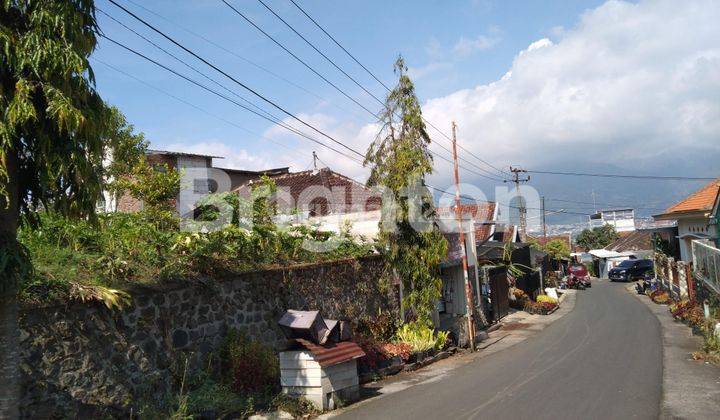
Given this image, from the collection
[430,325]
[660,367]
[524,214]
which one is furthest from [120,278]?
[524,214]

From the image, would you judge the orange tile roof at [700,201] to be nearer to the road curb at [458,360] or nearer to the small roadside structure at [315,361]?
the road curb at [458,360]

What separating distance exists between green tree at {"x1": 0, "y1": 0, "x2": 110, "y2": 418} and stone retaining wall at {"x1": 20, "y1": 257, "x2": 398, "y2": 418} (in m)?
2.31

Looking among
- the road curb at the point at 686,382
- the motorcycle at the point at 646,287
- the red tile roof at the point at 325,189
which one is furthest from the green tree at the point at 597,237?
the road curb at the point at 686,382

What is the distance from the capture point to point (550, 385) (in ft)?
36.7

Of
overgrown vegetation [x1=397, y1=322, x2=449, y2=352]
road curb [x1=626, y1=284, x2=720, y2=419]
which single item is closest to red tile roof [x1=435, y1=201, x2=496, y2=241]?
road curb [x1=626, y1=284, x2=720, y2=419]

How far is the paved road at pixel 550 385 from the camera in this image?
923 centimetres

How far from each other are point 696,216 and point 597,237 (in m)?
64.2

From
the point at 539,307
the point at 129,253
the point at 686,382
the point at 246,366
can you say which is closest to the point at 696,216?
the point at 539,307

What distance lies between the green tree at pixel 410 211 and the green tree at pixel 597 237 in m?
78.0

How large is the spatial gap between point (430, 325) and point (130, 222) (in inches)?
346

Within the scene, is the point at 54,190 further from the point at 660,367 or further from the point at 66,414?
the point at 660,367

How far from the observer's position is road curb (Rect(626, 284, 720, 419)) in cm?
898

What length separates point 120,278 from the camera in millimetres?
8672

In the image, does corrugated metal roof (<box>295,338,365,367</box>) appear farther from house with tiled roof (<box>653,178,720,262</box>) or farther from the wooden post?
house with tiled roof (<box>653,178,720,262</box>)
